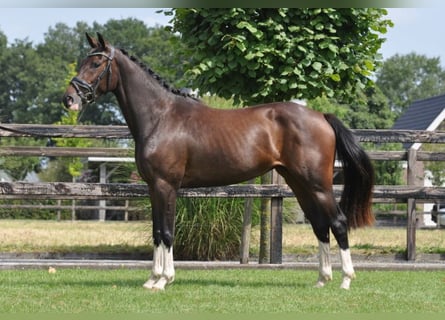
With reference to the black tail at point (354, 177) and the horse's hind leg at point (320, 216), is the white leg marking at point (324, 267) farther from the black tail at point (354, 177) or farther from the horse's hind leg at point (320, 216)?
the black tail at point (354, 177)

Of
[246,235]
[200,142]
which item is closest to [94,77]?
[200,142]

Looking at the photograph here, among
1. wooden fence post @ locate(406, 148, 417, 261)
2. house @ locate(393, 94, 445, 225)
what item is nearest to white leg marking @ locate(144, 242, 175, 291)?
wooden fence post @ locate(406, 148, 417, 261)

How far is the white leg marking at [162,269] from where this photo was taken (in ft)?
21.4

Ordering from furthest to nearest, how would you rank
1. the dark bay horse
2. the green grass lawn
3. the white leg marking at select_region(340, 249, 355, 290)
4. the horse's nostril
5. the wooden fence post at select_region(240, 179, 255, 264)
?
the wooden fence post at select_region(240, 179, 255, 264), the white leg marking at select_region(340, 249, 355, 290), the dark bay horse, the horse's nostril, the green grass lawn

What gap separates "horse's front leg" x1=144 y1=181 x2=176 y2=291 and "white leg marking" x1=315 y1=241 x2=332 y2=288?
1467mm

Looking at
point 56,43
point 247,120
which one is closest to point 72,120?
point 247,120

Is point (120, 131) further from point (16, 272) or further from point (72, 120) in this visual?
point (72, 120)

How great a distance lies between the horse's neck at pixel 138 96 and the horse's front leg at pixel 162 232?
25.1 inches

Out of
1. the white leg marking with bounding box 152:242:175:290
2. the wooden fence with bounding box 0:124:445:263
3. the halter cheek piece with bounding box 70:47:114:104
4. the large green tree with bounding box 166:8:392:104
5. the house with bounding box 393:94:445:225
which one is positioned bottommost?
the white leg marking with bounding box 152:242:175:290

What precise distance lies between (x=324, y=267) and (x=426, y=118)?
2424 centimetres

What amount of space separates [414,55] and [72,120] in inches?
2225

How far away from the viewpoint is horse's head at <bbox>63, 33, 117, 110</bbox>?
6.54m

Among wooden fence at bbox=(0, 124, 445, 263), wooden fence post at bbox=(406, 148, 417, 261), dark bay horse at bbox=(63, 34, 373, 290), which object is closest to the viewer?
dark bay horse at bbox=(63, 34, 373, 290)

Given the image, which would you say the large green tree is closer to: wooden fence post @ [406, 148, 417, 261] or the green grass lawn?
wooden fence post @ [406, 148, 417, 261]
